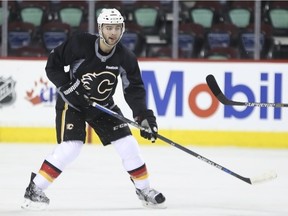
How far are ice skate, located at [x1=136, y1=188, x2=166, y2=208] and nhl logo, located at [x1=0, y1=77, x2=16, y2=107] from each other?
155 inches

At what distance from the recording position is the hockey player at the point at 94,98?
5336 millimetres

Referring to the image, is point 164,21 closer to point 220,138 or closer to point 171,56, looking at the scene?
point 171,56

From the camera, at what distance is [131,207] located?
5.56 m

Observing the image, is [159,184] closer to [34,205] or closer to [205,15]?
[34,205]

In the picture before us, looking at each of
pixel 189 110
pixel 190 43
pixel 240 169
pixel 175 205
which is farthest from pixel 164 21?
pixel 175 205

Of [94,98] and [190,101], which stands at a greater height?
[94,98]

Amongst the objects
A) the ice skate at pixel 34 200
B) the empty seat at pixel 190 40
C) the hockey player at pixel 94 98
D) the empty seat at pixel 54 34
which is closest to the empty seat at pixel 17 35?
the empty seat at pixel 54 34

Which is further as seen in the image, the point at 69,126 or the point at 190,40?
the point at 190,40

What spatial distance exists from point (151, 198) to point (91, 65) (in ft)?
2.66

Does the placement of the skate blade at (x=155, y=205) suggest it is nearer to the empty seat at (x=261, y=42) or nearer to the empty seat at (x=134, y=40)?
the empty seat at (x=261, y=42)

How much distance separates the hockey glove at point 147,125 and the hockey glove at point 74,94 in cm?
31

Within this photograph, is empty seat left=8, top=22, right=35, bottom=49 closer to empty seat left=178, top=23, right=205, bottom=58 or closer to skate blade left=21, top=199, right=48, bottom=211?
empty seat left=178, top=23, right=205, bottom=58

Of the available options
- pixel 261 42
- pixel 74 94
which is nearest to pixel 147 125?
pixel 74 94

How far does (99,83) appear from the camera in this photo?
5.39m
